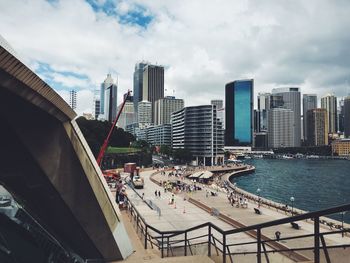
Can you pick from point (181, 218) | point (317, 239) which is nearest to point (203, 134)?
point (181, 218)

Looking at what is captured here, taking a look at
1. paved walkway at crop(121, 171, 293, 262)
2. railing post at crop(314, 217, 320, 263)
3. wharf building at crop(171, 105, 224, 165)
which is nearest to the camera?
railing post at crop(314, 217, 320, 263)

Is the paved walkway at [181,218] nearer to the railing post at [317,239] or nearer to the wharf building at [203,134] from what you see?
the railing post at [317,239]

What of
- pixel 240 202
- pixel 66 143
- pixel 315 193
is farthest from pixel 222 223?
pixel 315 193

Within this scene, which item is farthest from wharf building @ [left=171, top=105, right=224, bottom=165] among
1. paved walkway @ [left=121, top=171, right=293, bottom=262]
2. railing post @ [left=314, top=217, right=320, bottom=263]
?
railing post @ [left=314, top=217, right=320, bottom=263]

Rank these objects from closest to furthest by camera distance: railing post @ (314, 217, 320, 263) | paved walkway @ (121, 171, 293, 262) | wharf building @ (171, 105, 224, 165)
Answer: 1. railing post @ (314, 217, 320, 263)
2. paved walkway @ (121, 171, 293, 262)
3. wharf building @ (171, 105, 224, 165)

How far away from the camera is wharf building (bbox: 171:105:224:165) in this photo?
142m

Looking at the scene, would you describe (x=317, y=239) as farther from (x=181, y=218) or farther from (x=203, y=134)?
(x=203, y=134)

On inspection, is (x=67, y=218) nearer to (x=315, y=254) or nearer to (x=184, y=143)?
(x=315, y=254)

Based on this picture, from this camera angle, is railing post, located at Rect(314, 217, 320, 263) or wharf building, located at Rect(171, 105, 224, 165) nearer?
railing post, located at Rect(314, 217, 320, 263)

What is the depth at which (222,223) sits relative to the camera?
85.2 feet

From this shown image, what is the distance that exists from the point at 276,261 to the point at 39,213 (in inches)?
308

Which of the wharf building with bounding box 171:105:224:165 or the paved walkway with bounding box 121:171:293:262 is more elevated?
the wharf building with bounding box 171:105:224:165

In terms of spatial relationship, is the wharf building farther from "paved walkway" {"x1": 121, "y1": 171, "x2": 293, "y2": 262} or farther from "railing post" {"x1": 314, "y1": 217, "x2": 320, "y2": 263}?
"railing post" {"x1": 314, "y1": 217, "x2": 320, "y2": 263}

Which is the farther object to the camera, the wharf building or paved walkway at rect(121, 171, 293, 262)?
→ the wharf building
